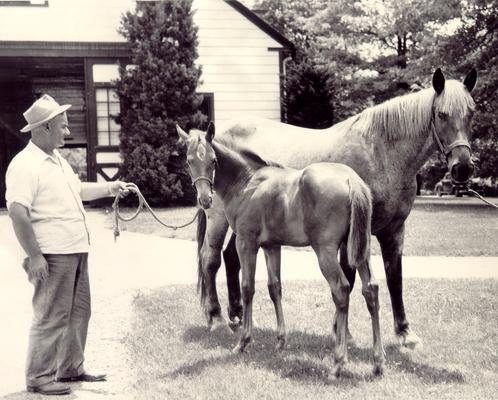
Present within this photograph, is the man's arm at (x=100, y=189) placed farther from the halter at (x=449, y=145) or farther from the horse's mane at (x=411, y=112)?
the halter at (x=449, y=145)

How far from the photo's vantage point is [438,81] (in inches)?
219

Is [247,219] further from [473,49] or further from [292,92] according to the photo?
[473,49]

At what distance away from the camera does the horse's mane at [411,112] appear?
5.50m

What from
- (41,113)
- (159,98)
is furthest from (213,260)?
(159,98)

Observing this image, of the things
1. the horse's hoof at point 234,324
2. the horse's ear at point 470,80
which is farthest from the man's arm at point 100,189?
the horse's ear at point 470,80

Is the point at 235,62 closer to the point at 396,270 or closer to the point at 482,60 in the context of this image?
the point at 482,60

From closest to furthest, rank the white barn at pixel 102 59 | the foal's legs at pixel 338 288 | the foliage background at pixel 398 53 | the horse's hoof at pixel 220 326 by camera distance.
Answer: the foal's legs at pixel 338 288 → the horse's hoof at pixel 220 326 → the white barn at pixel 102 59 → the foliage background at pixel 398 53

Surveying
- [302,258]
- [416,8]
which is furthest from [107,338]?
[416,8]

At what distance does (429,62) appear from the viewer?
22.7 metres

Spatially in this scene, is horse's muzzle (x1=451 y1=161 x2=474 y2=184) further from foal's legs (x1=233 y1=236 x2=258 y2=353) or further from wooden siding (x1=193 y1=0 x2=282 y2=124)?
wooden siding (x1=193 y1=0 x2=282 y2=124)

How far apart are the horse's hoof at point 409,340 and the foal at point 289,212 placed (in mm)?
953

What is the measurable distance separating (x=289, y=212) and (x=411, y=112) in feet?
4.88

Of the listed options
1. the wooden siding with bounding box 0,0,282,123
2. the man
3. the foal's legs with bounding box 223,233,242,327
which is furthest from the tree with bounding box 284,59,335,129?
the man

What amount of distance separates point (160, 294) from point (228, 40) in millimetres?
13466
